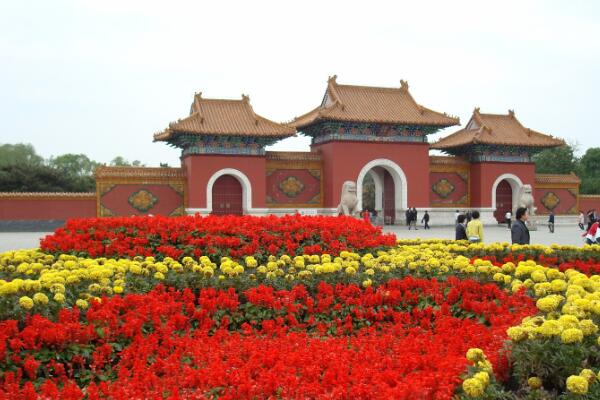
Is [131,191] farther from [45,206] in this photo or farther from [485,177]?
[485,177]

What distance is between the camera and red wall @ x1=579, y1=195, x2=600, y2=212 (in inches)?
1191

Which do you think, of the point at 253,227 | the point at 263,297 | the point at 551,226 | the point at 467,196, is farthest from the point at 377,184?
the point at 263,297

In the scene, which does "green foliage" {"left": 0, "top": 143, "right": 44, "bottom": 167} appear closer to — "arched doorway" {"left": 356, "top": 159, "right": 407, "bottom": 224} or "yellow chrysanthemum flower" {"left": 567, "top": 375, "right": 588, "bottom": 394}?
"arched doorway" {"left": 356, "top": 159, "right": 407, "bottom": 224}

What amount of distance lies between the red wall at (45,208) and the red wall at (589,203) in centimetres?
2326

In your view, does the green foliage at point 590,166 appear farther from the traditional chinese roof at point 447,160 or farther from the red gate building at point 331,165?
the traditional chinese roof at point 447,160

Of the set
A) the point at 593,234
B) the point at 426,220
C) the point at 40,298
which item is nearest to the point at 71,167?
the point at 426,220

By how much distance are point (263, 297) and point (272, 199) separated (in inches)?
721

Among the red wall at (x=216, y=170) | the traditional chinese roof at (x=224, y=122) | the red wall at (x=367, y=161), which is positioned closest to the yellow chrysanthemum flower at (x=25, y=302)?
the traditional chinese roof at (x=224, y=122)

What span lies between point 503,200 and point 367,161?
775 centimetres

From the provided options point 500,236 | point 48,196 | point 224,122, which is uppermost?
point 224,122

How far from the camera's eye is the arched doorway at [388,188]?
80.9ft

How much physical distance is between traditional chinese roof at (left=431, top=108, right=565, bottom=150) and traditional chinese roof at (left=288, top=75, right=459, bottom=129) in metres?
2.25

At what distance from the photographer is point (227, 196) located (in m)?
23.6

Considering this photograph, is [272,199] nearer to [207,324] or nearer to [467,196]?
[467,196]
